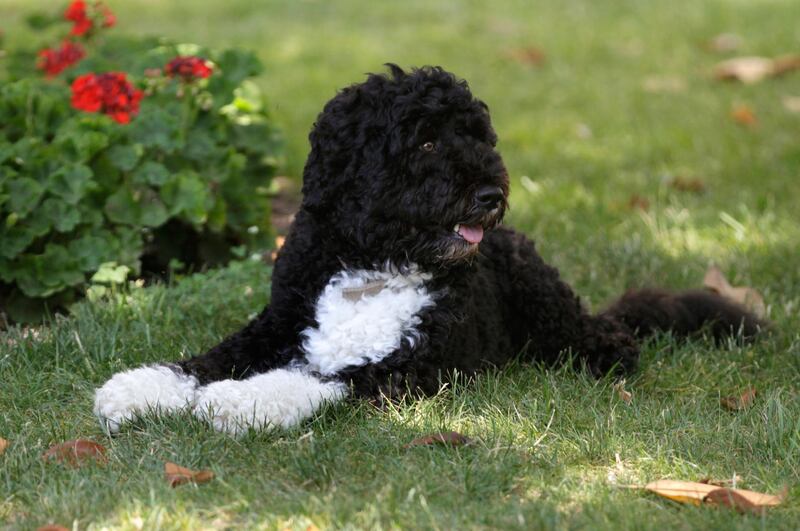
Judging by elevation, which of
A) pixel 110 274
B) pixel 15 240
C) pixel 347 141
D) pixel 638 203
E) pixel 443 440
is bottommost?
pixel 638 203

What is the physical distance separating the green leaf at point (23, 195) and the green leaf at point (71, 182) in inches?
2.8

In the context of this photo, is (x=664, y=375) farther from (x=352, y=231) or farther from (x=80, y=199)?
(x=80, y=199)

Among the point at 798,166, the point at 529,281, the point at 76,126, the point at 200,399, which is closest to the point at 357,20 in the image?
the point at 798,166

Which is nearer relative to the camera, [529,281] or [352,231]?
[352,231]

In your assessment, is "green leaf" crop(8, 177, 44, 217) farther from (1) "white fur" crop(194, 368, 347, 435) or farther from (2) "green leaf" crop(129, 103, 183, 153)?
(1) "white fur" crop(194, 368, 347, 435)

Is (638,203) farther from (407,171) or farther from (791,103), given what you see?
(407,171)

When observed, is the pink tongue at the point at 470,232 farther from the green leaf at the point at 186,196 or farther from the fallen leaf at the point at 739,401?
the green leaf at the point at 186,196

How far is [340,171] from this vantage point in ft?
13.3

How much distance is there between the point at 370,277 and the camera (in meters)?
4.20

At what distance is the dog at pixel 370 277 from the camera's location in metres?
3.93

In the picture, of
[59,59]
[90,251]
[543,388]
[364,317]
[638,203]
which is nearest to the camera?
[364,317]

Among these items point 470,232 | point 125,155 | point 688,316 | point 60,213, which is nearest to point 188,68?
point 125,155

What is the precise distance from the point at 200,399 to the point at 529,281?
1595 mm

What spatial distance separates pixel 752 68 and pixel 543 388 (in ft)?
21.9
